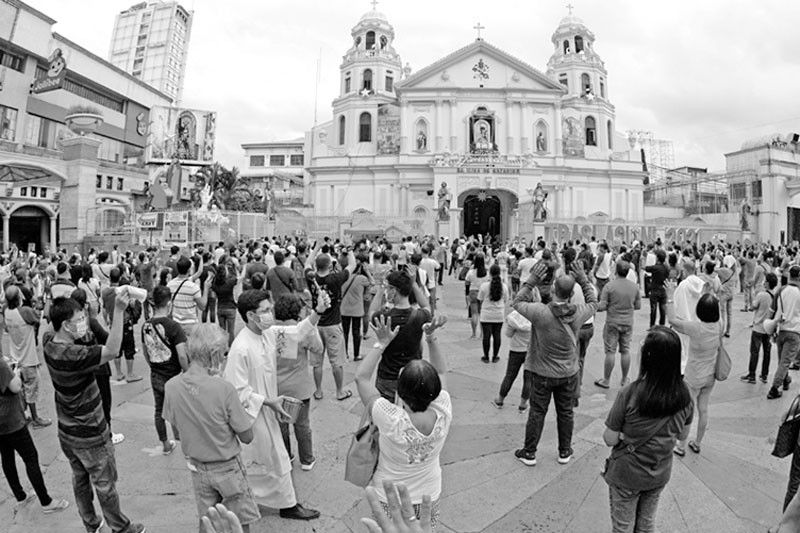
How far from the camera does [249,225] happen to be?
28.3 m

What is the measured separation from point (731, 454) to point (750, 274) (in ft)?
35.3

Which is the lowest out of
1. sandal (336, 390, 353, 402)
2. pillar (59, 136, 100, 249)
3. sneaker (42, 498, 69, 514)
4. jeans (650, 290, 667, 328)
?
sneaker (42, 498, 69, 514)

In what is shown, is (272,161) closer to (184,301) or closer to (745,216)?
(745,216)

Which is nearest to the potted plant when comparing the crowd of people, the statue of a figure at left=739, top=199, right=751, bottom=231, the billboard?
the billboard

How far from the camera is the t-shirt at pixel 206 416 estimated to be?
2.80 meters

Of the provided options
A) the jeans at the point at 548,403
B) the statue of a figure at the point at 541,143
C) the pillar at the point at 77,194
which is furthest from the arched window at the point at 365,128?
the jeans at the point at 548,403

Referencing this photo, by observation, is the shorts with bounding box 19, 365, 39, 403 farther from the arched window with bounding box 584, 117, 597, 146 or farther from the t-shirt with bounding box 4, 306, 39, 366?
the arched window with bounding box 584, 117, 597, 146

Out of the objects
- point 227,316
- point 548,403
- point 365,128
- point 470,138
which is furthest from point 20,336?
point 365,128

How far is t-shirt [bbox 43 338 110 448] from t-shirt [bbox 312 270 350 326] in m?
3.06

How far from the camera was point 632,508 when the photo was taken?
2.96 metres

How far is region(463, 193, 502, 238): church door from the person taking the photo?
41.2 m

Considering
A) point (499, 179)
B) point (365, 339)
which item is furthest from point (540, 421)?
point (499, 179)

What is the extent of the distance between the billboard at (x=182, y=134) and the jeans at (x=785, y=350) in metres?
35.6

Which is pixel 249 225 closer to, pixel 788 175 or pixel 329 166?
pixel 329 166
